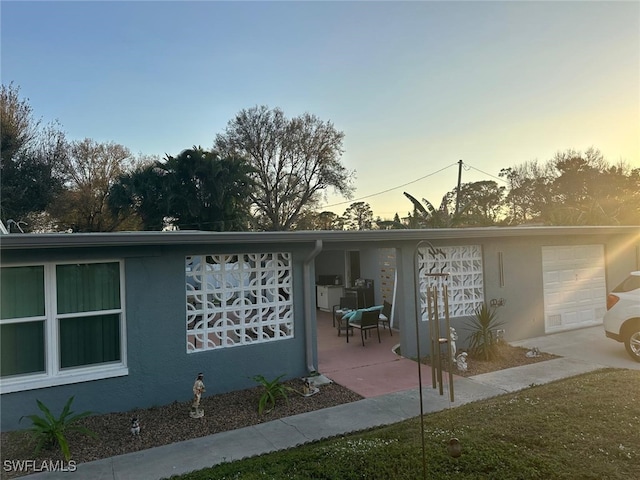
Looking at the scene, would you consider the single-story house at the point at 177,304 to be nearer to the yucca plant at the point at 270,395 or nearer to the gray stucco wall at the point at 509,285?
the gray stucco wall at the point at 509,285

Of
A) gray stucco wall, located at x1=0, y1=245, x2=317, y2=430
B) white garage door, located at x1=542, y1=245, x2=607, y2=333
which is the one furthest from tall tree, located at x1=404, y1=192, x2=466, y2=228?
gray stucco wall, located at x1=0, y1=245, x2=317, y2=430

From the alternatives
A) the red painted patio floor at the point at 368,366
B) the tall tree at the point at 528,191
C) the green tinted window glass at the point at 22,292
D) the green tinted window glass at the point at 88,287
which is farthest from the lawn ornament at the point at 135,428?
the tall tree at the point at 528,191

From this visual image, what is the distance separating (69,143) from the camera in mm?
23891

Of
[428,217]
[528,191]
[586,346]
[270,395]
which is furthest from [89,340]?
[528,191]

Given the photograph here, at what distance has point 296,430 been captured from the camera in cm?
490

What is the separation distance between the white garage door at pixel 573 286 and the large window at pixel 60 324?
9.00 m

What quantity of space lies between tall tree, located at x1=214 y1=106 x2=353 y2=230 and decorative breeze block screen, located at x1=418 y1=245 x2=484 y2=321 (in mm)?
21643

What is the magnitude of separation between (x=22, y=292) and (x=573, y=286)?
1118 centimetres

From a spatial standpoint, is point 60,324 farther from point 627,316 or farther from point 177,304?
point 627,316

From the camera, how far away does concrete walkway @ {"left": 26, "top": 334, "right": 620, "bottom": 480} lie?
4.11 metres

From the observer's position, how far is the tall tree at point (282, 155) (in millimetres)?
29781

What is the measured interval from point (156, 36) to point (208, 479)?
30.8ft

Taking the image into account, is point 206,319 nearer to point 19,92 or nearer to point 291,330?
point 291,330

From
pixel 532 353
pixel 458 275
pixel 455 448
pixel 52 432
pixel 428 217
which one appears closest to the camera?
pixel 455 448
